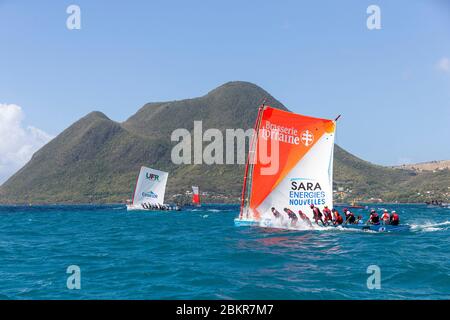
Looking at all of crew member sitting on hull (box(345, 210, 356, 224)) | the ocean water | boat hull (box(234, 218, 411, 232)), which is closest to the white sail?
boat hull (box(234, 218, 411, 232))

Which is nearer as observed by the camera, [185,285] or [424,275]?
[185,285]

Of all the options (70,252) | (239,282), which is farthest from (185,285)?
(70,252)

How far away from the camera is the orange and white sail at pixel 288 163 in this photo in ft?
125

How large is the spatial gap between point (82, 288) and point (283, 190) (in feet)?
77.5

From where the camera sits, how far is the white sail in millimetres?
97312

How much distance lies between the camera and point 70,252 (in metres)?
27.6

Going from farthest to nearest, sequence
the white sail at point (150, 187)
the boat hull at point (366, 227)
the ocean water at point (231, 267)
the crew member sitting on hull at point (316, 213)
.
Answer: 1. the white sail at point (150, 187)
2. the boat hull at point (366, 227)
3. the crew member sitting on hull at point (316, 213)
4. the ocean water at point (231, 267)

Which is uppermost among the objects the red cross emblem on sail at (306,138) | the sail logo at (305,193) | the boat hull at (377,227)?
the red cross emblem on sail at (306,138)

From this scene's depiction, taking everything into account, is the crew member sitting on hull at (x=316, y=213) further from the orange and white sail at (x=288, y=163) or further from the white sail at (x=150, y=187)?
the white sail at (x=150, y=187)

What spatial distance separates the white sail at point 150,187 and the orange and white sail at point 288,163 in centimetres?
6028

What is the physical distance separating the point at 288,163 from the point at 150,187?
6488 centimetres

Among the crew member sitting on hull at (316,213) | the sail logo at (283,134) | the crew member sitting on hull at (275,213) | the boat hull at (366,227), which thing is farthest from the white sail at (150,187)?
the crew member sitting on hull at (316,213)

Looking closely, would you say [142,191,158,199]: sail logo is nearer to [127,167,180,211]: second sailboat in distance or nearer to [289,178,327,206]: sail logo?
[127,167,180,211]: second sailboat in distance
